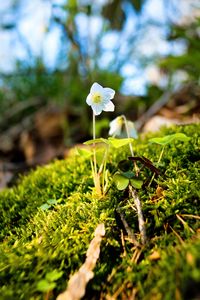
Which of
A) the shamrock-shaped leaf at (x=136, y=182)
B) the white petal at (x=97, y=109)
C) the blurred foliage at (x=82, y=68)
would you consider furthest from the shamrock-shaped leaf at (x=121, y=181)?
the blurred foliage at (x=82, y=68)

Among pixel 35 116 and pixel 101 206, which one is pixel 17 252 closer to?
pixel 101 206

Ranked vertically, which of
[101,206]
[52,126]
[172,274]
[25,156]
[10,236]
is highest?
[172,274]

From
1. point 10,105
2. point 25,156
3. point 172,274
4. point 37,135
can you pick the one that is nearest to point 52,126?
point 37,135

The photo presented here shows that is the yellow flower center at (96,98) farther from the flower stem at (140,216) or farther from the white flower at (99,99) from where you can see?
the flower stem at (140,216)

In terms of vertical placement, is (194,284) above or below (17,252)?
above

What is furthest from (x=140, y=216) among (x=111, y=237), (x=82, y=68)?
(x=82, y=68)

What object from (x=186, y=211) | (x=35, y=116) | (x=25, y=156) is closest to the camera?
(x=186, y=211)

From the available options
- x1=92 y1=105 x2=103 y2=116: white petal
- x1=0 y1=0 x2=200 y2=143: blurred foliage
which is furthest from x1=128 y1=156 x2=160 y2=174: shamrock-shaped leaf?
x1=0 y1=0 x2=200 y2=143: blurred foliage
